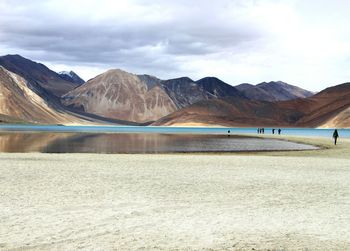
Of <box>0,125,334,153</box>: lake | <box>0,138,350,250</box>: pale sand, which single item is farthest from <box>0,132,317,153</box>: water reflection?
<box>0,138,350,250</box>: pale sand

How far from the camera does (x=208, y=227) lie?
1162 centimetres

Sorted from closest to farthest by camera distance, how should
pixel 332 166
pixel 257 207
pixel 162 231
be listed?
pixel 162 231
pixel 257 207
pixel 332 166

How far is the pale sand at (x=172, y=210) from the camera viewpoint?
10359 mm

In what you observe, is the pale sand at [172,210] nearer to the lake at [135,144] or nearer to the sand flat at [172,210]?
the sand flat at [172,210]

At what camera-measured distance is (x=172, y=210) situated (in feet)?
45.1

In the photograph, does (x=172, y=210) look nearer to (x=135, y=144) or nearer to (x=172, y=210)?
(x=172, y=210)

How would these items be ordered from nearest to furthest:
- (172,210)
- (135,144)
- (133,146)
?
(172,210), (133,146), (135,144)

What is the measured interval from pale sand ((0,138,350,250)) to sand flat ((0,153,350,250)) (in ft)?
0.07

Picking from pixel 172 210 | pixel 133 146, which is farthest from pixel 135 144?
pixel 172 210

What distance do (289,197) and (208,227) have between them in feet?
18.5

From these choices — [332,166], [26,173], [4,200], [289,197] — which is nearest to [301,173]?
[332,166]

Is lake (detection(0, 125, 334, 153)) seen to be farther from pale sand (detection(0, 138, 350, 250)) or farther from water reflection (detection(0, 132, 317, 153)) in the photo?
pale sand (detection(0, 138, 350, 250))

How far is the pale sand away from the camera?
10359 mm

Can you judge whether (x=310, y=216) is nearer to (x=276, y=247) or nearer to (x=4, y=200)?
(x=276, y=247)
